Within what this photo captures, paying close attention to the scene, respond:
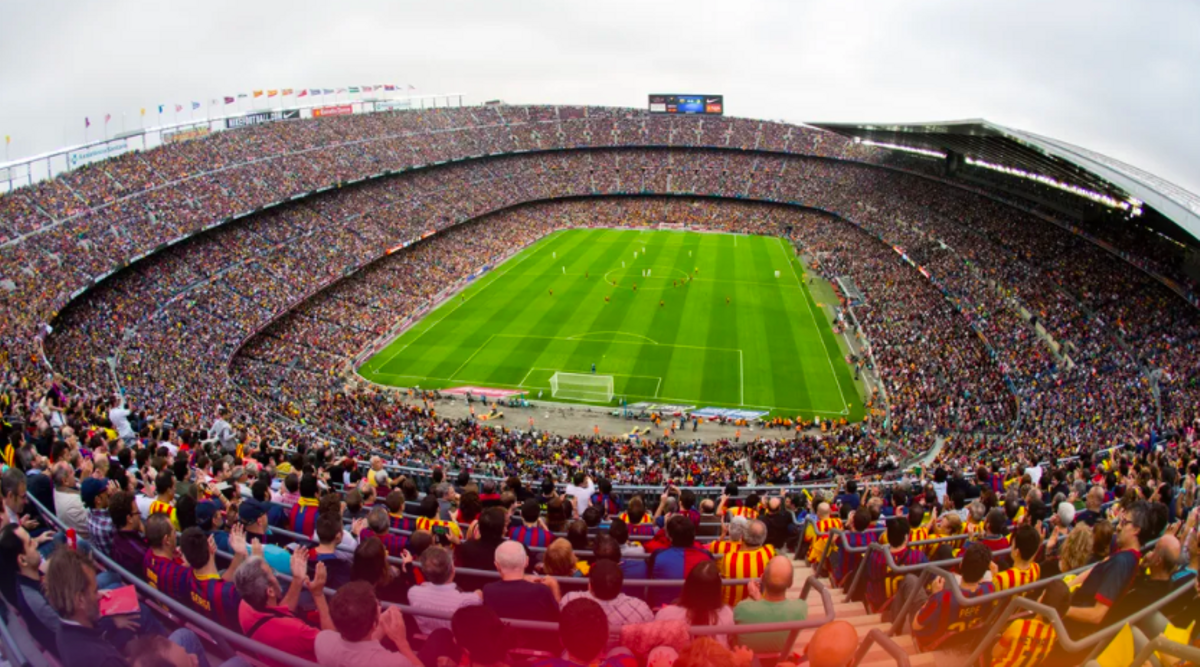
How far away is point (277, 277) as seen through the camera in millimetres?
48125

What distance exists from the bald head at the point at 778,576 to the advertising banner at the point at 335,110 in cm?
8514

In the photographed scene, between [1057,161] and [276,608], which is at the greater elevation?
[1057,161]

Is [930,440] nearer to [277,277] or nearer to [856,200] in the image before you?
[277,277]

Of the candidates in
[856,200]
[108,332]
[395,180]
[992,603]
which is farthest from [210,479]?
[856,200]

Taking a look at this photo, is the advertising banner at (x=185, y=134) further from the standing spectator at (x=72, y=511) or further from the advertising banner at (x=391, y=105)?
the standing spectator at (x=72, y=511)

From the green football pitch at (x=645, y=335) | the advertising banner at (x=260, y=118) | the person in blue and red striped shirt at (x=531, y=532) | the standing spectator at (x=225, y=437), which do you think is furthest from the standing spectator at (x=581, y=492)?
the advertising banner at (x=260, y=118)

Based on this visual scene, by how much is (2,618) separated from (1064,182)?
4765 centimetres

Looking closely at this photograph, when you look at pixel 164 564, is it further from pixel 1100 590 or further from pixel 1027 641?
pixel 1100 590

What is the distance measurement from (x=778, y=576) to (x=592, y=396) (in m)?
32.0

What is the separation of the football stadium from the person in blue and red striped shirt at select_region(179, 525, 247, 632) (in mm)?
46

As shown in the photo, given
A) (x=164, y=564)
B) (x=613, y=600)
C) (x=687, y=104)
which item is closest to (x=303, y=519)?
(x=164, y=564)

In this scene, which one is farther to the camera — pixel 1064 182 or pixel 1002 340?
pixel 1064 182

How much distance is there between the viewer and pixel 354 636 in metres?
4.25

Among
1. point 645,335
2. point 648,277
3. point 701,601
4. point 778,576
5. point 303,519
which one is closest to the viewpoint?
point 701,601
